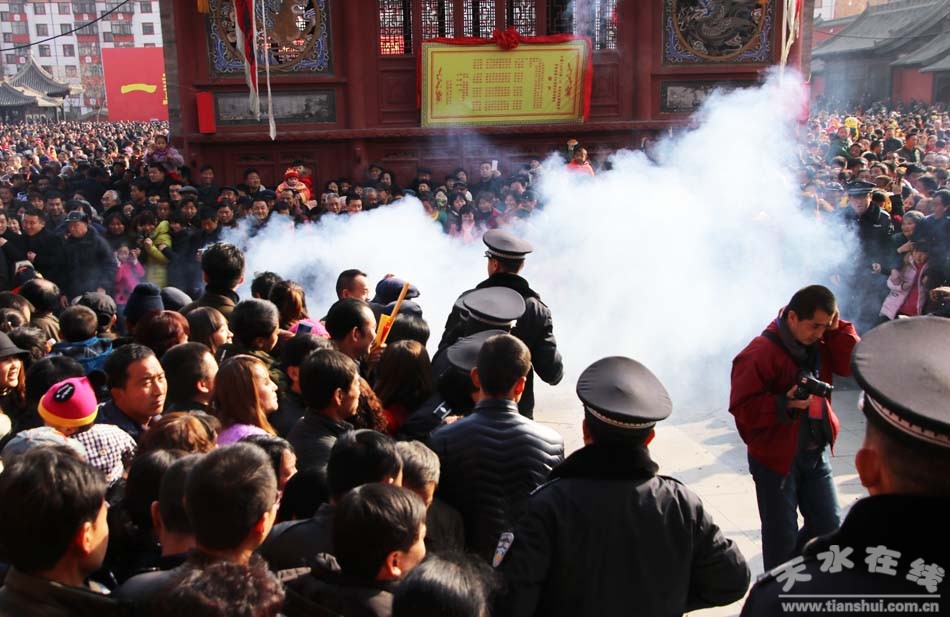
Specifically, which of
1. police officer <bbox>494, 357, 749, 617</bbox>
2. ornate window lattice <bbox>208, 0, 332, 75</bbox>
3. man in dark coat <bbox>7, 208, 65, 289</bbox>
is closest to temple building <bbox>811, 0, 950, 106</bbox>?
ornate window lattice <bbox>208, 0, 332, 75</bbox>

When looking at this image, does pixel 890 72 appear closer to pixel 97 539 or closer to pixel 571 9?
pixel 571 9

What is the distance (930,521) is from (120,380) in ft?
9.14

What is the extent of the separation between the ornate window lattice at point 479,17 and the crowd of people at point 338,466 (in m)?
7.68

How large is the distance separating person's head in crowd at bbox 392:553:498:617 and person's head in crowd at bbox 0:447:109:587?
2.45ft

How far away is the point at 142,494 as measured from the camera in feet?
7.95

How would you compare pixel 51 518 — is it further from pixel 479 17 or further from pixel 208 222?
pixel 479 17

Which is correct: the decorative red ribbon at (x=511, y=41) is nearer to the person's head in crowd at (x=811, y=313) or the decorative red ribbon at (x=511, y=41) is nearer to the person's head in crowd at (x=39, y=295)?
the person's head in crowd at (x=39, y=295)

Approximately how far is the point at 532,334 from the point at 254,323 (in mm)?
1371

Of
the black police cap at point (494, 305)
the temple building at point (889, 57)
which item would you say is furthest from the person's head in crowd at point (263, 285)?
the temple building at point (889, 57)

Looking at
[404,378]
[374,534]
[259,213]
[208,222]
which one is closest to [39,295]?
[404,378]

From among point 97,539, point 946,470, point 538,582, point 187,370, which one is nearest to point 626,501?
point 538,582

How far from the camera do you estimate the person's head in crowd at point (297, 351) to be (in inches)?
142

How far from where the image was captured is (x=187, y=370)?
3.39 m

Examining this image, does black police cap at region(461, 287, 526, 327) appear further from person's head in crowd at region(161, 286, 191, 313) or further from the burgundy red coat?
person's head in crowd at region(161, 286, 191, 313)
